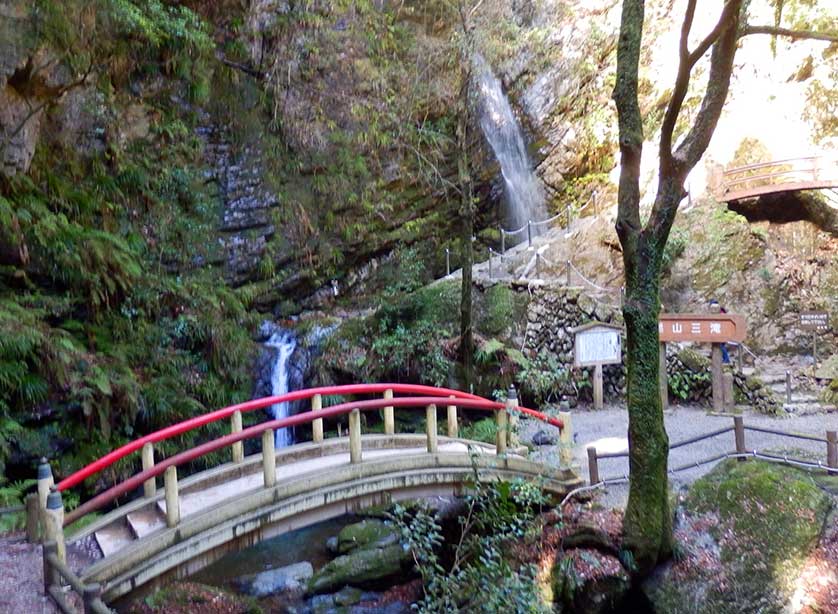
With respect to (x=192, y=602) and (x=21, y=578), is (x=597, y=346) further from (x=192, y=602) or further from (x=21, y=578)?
(x=21, y=578)

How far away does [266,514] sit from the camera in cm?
A: 587

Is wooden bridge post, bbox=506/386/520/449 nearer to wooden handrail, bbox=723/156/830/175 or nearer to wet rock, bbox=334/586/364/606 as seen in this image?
wet rock, bbox=334/586/364/606

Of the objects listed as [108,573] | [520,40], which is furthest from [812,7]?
[108,573]

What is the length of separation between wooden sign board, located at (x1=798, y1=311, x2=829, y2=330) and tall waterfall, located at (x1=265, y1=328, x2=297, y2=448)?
40.4 feet

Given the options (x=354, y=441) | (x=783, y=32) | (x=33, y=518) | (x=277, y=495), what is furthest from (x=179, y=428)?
(x=783, y=32)

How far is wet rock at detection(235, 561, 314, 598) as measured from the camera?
848 centimetres

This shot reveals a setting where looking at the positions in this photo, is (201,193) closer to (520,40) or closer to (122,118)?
(122,118)

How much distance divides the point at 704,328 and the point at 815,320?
509 cm

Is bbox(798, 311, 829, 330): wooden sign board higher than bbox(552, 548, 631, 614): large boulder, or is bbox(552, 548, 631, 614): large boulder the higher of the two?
bbox(798, 311, 829, 330): wooden sign board

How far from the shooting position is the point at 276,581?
28.5 ft

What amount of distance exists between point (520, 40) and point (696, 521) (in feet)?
40.6

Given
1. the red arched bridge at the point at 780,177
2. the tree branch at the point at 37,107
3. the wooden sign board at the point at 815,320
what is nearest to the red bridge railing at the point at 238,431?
the tree branch at the point at 37,107

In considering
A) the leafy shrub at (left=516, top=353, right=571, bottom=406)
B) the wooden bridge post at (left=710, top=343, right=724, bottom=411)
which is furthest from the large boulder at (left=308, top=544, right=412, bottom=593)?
the wooden bridge post at (left=710, top=343, right=724, bottom=411)

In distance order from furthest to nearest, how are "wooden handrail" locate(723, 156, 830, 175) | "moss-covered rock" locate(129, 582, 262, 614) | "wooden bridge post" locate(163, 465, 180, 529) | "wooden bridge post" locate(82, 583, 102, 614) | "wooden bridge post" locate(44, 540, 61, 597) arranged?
"wooden handrail" locate(723, 156, 830, 175) < "moss-covered rock" locate(129, 582, 262, 614) < "wooden bridge post" locate(163, 465, 180, 529) < "wooden bridge post" locate(44, 540, 61, 597) < "wooden bridge post" locate(82, 583, 102, 614)
